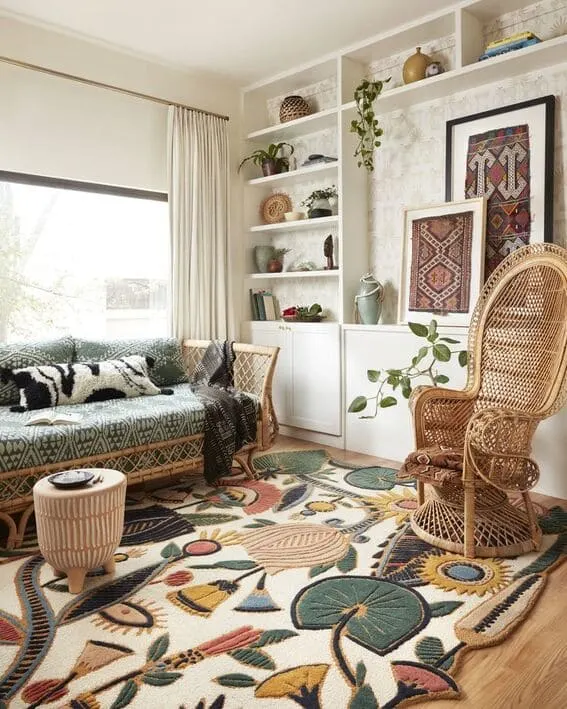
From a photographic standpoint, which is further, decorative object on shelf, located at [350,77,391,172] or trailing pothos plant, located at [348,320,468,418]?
decorative object on shelf, located at [350,77,391,172]

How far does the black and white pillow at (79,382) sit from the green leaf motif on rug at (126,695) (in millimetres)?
1905

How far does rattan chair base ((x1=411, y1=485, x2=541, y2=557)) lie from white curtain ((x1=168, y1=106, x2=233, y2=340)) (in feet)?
7.85

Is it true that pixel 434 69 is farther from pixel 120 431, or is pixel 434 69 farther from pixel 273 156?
pixel 120 431

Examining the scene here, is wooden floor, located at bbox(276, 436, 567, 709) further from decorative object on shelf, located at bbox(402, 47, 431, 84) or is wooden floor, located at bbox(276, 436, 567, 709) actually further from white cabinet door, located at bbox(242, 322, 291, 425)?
decorative object on shelf, located at bbox(402, 47, 431, 84)

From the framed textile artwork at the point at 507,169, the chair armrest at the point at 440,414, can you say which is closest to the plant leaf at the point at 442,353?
the chair armrest at the point at 440,414

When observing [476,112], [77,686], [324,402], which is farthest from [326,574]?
[476,112]

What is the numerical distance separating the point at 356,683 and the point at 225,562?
0.89 meters

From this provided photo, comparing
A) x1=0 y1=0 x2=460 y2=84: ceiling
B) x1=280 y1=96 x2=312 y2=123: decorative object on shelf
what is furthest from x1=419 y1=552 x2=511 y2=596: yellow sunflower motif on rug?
x1=280 y1=96 x2=312 y2=123: decorative object on shelf

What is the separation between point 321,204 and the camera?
14.5 feet

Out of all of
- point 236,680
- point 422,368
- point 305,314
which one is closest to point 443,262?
point 422,368

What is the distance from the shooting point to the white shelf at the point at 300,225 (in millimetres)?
4340

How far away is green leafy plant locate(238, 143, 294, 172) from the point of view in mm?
4746

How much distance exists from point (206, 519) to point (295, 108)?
3.13m

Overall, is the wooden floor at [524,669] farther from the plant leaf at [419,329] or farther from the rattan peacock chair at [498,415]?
the plant leaf at [419,329]
